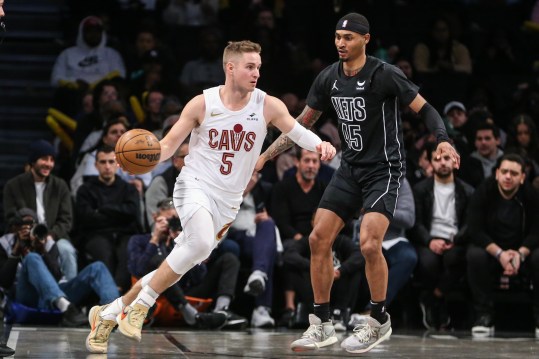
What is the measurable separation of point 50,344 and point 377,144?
118 inches

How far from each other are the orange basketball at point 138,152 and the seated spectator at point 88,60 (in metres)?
7.11

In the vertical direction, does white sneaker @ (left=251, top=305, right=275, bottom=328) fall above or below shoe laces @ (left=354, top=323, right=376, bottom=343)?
below

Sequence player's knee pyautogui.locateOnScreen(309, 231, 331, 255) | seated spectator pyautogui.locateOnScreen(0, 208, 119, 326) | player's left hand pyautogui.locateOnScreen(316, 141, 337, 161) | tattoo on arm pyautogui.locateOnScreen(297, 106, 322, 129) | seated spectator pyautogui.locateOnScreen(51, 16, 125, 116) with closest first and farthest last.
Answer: player's left hand pyautogui.locateOnScreen(316, 141, 337, 161), player's knee pyautogui.locateOnScreen(309, 231, 331, 255), tattoo on arm pyautogui.locateOnScreen(297, 106, 322, 129), seated spectator pyautogui.locateOnScreen(0, 208, 119, 326), seated spectator pyautogui.locateOnScreen(51, 16, 125, 116)

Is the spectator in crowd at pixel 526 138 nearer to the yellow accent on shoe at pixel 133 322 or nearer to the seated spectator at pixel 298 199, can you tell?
the seated spectator at pixel 298 199

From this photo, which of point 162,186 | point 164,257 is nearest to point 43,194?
point 162,186

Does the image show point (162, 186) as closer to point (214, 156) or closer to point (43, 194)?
point (43, 194)

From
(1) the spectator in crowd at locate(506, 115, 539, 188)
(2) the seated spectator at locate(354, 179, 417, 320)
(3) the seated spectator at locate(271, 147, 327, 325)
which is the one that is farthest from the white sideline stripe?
(1) the spectator in crowd at locate(506, 115, 539, 188)

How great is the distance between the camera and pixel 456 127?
1380cm

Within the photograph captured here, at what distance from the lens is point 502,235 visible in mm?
11453

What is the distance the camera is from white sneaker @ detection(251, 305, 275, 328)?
11.1 metres

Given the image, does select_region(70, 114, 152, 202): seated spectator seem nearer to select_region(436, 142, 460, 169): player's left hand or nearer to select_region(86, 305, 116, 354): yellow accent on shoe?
select_region(86, 305, 116, 354): yellow accent on shoe

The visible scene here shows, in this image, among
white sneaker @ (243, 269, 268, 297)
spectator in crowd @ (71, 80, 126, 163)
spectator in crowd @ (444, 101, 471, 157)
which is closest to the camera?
white sneaker @ (243, 269, 268, 297)

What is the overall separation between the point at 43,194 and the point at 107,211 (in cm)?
69

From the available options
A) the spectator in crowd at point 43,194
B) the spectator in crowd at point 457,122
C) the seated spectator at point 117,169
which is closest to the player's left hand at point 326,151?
the spectator in crowd at point 43,194
